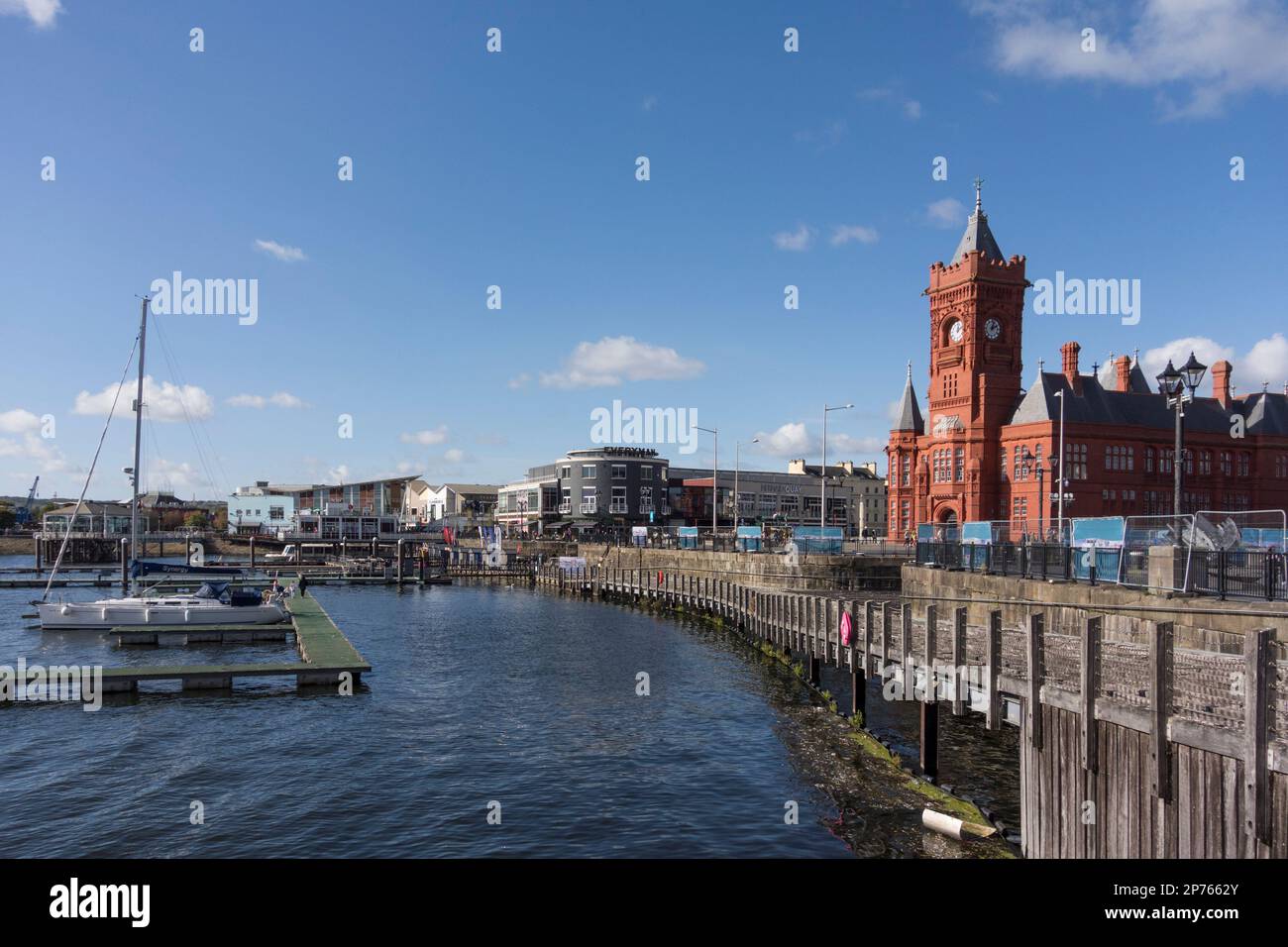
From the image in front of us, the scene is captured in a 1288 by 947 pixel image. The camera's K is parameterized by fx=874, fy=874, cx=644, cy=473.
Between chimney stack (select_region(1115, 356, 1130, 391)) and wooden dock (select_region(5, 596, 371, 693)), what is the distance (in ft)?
220

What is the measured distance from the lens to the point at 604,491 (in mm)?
126812

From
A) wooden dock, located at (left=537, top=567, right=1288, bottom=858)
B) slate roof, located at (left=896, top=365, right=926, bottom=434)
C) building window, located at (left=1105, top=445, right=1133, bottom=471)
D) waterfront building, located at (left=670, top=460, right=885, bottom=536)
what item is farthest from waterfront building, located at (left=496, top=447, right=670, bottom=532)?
wooden dock, located at (left=537, top=567, right=1288, bottom=858)

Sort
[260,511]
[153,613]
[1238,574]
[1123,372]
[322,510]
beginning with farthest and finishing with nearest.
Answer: [260,511] < [322,510] < [1123,372] < [153,613] < [1238,574]

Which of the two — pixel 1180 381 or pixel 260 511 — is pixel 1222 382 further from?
pixel 260 511

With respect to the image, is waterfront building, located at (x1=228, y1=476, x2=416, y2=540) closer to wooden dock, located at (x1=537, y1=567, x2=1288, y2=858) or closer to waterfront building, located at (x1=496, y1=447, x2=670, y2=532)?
waterfront building, located at (x1=496, y1=447, x2=670, y2=532)

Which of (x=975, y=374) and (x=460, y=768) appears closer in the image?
(x=460, y=768)

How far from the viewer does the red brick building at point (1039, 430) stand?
6894 centimetres

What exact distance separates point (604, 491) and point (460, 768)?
105 metres

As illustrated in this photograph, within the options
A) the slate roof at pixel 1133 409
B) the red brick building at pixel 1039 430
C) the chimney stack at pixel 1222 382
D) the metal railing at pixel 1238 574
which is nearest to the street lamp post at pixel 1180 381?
the metal railing at pixel 1238 574

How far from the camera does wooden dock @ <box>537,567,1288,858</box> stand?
9.56 meters

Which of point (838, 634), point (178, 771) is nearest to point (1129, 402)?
point (838, 634)

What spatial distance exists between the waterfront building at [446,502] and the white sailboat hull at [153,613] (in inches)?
4166

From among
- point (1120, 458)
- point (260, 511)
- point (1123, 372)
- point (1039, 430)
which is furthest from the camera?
point (260, 511)

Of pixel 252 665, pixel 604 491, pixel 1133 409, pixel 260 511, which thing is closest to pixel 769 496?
pixel 604 491
